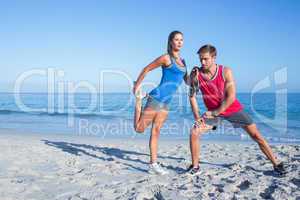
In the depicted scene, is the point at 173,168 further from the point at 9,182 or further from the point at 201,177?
the point at 9,182

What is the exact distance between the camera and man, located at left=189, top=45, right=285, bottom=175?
4.20m

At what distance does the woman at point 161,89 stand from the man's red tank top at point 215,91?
1.20 ft

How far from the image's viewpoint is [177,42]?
14.4 feet

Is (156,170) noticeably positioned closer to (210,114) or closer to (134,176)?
(134,176)

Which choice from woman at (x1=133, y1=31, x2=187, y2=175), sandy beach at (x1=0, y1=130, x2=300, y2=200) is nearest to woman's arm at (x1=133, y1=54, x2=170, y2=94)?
woman at (x1=133, y1=31, x2=187, y2=175)

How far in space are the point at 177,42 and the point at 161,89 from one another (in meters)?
0.67

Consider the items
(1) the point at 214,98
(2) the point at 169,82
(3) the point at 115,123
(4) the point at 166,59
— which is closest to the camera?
(1) the point at 214,98

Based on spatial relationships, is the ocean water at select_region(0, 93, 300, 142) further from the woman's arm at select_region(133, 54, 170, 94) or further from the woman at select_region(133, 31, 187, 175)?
the woman's arm at select_region(133, 54, 170, 94)

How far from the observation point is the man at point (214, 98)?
4.20 metres

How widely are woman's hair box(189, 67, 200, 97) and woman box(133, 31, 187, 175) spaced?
6.5 inches

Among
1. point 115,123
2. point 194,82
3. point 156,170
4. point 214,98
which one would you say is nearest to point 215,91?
point 214,98

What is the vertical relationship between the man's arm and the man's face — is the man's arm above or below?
below

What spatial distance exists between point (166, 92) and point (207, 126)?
2.33ft

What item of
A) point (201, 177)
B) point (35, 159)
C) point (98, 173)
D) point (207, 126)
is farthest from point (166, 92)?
point (35, 159)
